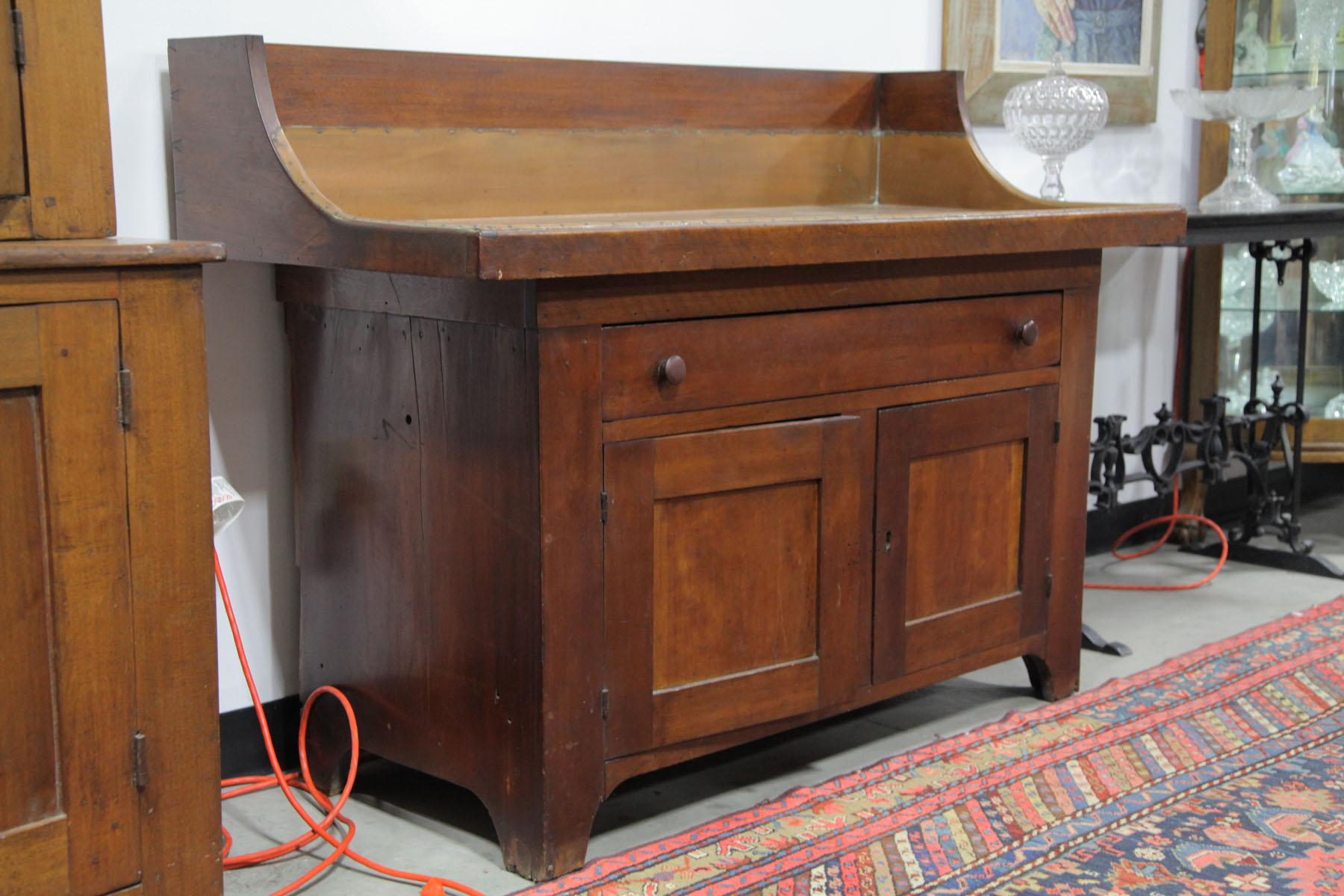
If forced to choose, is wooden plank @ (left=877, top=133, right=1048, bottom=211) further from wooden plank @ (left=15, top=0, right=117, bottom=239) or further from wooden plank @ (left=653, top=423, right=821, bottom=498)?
A: wooden plank @ (left=15, top=0, right=117, bottom=239)

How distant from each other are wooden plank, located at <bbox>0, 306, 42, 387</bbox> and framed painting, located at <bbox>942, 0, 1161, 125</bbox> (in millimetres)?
2237

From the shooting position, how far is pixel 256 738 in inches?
92.8

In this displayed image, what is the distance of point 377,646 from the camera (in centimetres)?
219

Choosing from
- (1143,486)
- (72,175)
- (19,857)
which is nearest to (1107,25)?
(1143,486)

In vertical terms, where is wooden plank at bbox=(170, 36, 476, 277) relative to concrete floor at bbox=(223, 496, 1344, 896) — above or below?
above

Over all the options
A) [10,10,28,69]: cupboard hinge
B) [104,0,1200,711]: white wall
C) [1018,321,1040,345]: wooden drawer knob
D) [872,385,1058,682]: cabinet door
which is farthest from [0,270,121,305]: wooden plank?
[1018,321,1040,345]: wooden drawer knob

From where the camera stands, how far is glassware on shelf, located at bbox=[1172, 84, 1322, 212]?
3.47 meters

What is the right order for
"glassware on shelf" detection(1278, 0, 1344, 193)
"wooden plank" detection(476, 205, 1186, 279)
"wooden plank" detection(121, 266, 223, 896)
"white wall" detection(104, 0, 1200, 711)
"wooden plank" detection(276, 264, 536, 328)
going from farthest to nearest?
"glassware on shelf" detection(1278, 0, 1344, 193)
"white wall" detection(104, 0, 1200, 711)
"wooden plank" detection(276, 264, 536, 328)
"wooden plank" detection(476, 205, 1186, 279)
"wooden plank" detection(121, 266, 223, 896)

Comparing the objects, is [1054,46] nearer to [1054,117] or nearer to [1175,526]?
[1054,117]

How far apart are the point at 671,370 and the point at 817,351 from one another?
0.98 ft

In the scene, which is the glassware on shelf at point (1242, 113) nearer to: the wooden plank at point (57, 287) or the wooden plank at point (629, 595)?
the wooden plank at point (629, 595)

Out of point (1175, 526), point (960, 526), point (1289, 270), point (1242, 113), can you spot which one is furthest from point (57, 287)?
point (1289, 270)

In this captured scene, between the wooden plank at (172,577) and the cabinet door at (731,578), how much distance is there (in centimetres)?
54

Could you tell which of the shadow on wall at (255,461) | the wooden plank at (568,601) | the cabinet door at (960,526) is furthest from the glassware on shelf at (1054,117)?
the shadow on wall at (255,461)
